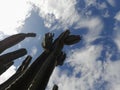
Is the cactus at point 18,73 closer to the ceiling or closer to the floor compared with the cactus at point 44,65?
closer to the floor

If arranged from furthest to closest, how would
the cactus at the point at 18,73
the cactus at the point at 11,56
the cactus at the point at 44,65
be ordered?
1. the cactus at the point at 11,56
2. the cactus at the point at 18,73
3. the cactus at the point at 44,65

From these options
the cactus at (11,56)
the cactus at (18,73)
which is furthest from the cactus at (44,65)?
the cactus at (11,56)

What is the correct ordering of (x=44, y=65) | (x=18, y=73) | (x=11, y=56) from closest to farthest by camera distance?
(x=44, y=65)
(x=18, y=73)
(x=11, y=56)

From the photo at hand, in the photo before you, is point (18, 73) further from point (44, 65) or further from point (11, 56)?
point (44, 65)

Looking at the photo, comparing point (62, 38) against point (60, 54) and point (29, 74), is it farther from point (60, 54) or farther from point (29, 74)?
point (29, 74)

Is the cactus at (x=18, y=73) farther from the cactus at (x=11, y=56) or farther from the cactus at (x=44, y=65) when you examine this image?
the cactus at (x=44, y=65)

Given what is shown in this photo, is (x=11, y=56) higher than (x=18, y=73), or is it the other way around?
(x=11, y=56)

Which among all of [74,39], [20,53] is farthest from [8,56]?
[74,39]

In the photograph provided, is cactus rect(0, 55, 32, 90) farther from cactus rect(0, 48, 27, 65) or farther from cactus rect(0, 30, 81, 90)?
cactus rect(0, 30, 81, 90)

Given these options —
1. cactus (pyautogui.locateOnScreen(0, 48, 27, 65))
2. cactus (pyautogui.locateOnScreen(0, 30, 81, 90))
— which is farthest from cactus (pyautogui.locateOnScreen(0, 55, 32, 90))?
cactus (pyautogui.locateOnScreen(0, 30, 81, 90))

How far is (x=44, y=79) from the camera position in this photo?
17.7 feet

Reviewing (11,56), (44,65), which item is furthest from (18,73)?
(44,65)

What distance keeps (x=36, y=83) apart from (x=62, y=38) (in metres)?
2.06

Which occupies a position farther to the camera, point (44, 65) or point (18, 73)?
point (18, 73)
